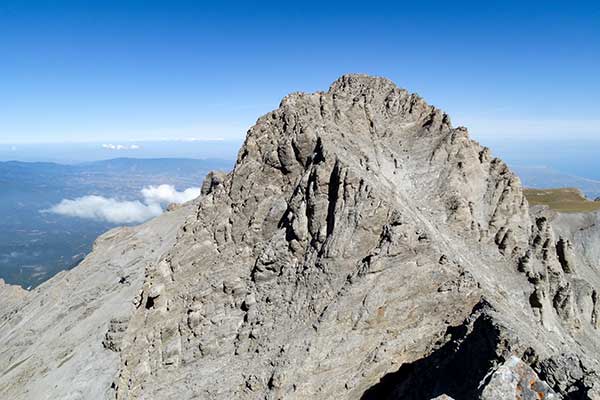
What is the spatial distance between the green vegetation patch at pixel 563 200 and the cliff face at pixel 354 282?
59.4 metres

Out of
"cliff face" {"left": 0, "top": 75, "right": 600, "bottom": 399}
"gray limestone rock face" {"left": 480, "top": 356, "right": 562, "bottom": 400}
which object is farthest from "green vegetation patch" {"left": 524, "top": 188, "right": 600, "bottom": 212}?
"gray limestone rock face" {"left": 480, "top": 356, "right": 562, "bottom": 400}

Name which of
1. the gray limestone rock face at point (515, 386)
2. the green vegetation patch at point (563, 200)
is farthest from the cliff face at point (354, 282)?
the green vegetation patch at point (563, 200)

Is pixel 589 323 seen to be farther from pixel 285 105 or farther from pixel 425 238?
pixel 285 105

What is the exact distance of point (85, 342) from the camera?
173 feet

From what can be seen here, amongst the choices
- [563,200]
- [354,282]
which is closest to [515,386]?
[354,282]

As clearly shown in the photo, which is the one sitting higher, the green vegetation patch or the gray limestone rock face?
the gray limestone rock face

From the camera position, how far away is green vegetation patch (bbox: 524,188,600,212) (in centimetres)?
10338

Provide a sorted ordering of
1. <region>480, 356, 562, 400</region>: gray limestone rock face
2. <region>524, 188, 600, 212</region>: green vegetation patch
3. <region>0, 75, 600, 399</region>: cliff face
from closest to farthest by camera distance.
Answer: <region>480, 356, 562, 400</region>: gray limestone rock face < <region>0, 75, 600, 399</region>: cliff face < <region>524, 188, 600, 212</region>: green vegetation patch

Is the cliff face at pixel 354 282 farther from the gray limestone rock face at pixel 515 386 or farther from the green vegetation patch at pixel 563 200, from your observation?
the green vegetation patch at pixel 563 200

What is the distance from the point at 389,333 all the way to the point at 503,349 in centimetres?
1036

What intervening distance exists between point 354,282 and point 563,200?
108469mm

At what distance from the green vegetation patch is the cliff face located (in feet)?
195

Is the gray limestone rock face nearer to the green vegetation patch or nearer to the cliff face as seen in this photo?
the cliff face

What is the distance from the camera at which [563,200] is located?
116125 millimetres
